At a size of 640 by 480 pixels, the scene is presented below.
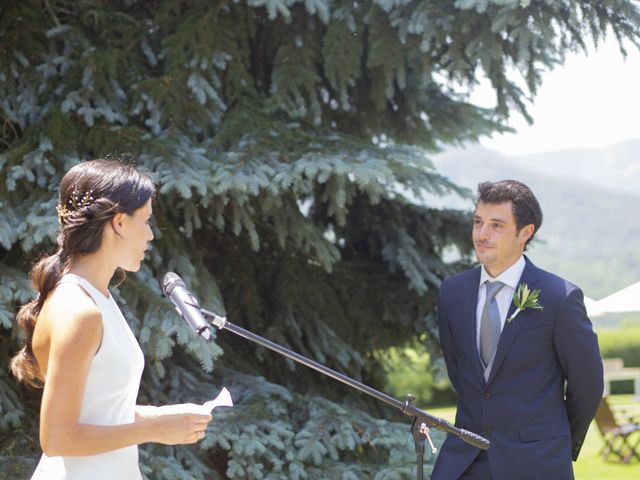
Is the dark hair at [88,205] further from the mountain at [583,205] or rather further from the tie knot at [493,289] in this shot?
the mountain at [583,205]

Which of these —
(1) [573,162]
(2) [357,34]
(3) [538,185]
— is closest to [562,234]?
(3) [538,185]

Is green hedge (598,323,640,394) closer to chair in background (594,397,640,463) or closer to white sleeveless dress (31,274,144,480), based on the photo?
chair in background (594,397,640,463)

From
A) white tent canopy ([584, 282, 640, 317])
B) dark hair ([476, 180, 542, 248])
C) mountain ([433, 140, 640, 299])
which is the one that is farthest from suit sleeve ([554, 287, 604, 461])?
mountain ([433, 140, 640, 299])

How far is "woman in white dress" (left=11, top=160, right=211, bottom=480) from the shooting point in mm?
2521

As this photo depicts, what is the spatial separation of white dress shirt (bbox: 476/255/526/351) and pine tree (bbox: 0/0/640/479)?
1318 millimetres

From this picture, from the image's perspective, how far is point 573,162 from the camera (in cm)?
15562

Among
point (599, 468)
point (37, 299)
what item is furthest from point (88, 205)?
point (599, 468)

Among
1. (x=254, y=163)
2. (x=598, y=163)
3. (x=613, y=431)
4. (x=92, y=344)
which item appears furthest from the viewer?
Result: (x=598, y=163)

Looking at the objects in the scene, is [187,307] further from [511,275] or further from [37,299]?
[511,275]

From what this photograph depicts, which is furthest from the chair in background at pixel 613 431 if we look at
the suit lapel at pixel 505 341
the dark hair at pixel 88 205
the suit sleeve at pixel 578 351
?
the dark hair at pixel 88 205

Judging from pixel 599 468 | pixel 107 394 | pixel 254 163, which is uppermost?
pixel 254 163

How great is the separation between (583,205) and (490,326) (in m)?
119

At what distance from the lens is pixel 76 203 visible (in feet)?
9.31

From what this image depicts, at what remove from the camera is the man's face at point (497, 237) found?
3861 mm
